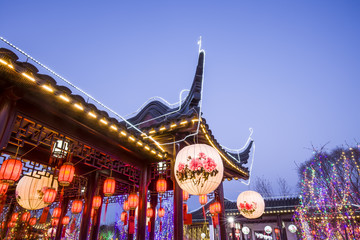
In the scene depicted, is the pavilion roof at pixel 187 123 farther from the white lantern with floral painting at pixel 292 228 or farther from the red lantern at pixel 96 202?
the white lantern with floral painting at pixel 292 228

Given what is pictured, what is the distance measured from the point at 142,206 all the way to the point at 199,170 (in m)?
2.43

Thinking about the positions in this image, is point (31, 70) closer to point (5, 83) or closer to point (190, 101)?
point (5, 83)

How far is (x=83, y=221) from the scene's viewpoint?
269 inches

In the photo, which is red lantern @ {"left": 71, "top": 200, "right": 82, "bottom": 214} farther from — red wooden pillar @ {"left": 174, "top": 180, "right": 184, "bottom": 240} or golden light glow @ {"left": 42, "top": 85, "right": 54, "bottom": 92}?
golden light glow @ {"left": 42, "top": 85, "right": 54, "bottom": 92}

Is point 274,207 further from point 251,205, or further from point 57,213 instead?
point 57,213

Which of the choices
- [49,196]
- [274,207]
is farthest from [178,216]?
[274,207]

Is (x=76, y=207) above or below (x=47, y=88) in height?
below

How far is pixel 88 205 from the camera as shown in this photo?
6938 mm

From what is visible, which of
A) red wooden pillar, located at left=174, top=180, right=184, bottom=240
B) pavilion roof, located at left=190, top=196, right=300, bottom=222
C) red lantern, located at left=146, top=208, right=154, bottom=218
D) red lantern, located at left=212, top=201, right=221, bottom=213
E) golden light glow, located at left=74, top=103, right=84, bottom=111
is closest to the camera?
golden light glow, located at left=74, top=103, right=84, bottom=111

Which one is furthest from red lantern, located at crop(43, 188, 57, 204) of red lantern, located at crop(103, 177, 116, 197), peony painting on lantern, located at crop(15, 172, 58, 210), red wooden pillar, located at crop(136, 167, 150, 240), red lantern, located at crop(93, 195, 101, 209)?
red lantern, located at crop(93, 195, 101, 209)

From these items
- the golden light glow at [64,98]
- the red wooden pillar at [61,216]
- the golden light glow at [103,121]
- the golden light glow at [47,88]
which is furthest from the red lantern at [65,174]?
the red wooden pillar at [61,216]

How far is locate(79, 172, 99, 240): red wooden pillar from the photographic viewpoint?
21.9 feet

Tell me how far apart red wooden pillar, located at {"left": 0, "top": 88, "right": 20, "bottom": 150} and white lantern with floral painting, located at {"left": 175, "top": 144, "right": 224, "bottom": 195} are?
113 inches

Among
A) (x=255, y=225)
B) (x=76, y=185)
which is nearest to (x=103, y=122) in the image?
(x=76, y=185)
